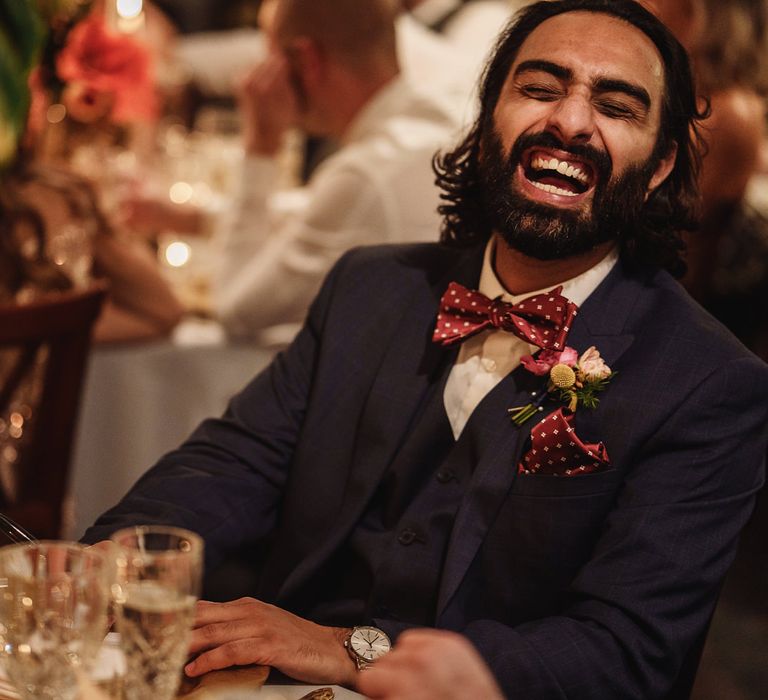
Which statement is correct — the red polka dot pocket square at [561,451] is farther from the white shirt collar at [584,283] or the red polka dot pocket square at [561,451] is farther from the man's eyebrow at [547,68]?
the man's eyebrow at [547,68]

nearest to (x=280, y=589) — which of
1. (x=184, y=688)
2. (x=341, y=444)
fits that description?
(x=341, y=444)

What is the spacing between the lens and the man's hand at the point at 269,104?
11.0ft

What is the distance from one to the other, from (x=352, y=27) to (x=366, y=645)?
2131 millimetres

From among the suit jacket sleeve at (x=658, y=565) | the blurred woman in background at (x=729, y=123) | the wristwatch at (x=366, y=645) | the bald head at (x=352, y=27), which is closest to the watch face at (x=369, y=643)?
the wristwatch at (x=366, y=645)

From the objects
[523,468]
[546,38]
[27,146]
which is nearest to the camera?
[523,468]

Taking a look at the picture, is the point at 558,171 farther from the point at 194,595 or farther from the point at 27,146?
the point at 27,146

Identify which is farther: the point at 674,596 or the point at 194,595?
the point at 674,596

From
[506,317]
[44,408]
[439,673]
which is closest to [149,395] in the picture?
[44,408]

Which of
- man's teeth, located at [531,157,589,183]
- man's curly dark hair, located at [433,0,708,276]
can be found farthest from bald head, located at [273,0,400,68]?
man's teeth, located at [531,157,589,183]

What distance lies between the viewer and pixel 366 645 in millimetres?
1533

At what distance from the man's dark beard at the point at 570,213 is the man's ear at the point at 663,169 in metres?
0.04

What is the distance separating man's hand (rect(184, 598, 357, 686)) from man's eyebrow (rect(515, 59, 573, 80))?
0.89 m

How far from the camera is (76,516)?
3.18m

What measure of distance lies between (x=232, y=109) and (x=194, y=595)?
561cm
